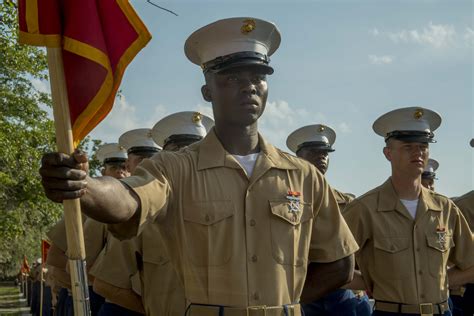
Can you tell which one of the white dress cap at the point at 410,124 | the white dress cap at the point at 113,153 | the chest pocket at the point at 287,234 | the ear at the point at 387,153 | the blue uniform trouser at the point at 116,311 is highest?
the white dress cap at the point at 113,153

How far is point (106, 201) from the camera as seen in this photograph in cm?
304

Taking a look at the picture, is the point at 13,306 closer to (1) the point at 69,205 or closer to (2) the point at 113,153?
(2) the point at 113,153

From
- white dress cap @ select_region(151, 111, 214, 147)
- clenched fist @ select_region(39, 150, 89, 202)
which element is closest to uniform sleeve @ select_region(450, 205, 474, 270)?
white dress cap @ select_region(151, 111, 214, 147)

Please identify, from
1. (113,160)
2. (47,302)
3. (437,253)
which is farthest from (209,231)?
(47,302)

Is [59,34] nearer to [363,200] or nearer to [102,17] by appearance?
[102,17]

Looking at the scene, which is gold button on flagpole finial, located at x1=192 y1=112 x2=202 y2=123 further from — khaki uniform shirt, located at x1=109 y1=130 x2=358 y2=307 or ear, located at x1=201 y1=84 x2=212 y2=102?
khaki uniform shirt, located at x1=109 y1=130 x2=358 y2=307

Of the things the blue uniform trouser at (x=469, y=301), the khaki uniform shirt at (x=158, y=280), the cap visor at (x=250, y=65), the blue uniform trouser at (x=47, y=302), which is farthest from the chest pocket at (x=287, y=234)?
the blue uniform trouser at (x=47, y=302)

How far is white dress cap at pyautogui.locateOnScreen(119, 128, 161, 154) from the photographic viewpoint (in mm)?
7512

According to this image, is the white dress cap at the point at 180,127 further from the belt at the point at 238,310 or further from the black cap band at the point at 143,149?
the belt at the point at 238,310

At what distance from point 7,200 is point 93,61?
23.6m

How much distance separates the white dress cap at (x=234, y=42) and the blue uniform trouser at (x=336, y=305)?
11.1 ft

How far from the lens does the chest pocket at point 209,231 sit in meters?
3.68

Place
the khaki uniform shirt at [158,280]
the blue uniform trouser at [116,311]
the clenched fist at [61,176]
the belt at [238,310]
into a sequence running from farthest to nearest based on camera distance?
the blue uniform trouser at [116,311], the khaki uniform shirt at [158,280], the belt at [238,310], the clenched fist at [61,176]

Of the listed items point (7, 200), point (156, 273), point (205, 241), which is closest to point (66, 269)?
point (156, 273)
